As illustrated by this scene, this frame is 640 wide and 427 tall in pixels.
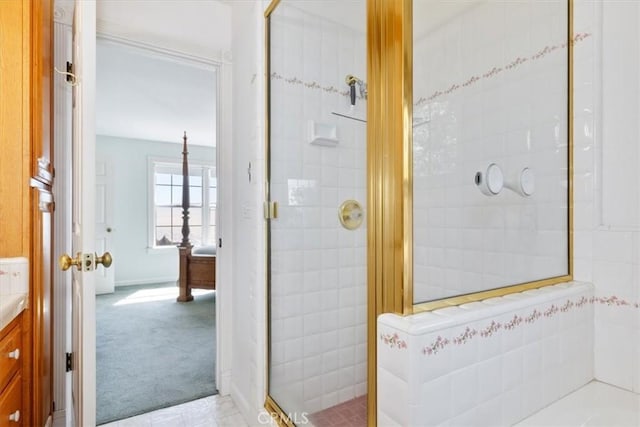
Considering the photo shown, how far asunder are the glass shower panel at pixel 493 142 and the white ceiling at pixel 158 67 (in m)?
1.40

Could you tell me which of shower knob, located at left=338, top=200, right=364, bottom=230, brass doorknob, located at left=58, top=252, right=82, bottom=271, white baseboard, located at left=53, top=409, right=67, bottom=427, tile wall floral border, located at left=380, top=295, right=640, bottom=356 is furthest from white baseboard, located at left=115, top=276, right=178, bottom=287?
tile wall floral border, located at left=380, top=295, right=640, bottom=356

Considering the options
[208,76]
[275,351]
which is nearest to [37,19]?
[275,351]

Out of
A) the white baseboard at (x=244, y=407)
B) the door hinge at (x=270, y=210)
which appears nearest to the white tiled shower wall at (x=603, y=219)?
the door hinge at (x=270, y=210)

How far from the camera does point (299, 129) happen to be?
168 centimetres

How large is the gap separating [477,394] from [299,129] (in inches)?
51.2

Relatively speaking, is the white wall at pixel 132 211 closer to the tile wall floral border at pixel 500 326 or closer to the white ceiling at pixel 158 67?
the white ceiling at pixel 158 67

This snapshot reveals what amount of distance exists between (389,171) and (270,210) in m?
0.85

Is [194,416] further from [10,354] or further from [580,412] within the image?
[580,412]

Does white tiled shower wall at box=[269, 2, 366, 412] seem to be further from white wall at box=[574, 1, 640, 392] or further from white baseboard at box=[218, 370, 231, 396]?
white wall at box=[574, 1, 640, 392]

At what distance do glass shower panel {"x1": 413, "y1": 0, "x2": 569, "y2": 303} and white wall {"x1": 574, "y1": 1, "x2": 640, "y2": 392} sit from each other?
0.06m

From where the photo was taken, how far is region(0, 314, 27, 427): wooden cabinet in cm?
103

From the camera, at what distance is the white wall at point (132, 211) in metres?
5.24

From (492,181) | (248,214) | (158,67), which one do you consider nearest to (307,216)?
(248,214)

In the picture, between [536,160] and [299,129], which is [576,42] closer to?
[536,160]
